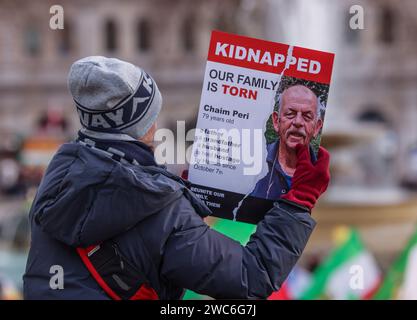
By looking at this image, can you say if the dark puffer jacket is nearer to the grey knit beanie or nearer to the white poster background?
the grey knit beanie

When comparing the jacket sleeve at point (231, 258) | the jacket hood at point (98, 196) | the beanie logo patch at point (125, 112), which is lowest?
the jacket sleeve at point (231, 258)

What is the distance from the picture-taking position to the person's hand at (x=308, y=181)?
2.21 metres

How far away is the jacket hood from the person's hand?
24 cm

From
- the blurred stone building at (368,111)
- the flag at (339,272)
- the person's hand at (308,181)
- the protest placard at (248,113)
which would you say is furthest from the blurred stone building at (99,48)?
the person's hand at (308,181)

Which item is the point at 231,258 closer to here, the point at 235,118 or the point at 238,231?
the point at 235,118

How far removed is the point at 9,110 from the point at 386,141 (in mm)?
12515

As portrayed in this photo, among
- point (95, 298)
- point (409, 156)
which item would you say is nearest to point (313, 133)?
point (95, 298)

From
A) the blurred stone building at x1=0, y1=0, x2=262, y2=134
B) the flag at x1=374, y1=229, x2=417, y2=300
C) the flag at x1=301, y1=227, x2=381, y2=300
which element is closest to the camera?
the flag at x1=374, y1=229, x2=417, y2=300

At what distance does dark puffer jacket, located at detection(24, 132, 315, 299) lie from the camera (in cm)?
209

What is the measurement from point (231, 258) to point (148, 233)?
17 cm

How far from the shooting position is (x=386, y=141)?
32.6 metres

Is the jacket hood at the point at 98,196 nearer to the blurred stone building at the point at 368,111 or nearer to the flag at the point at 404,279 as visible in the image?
the flag at the point at 404,279

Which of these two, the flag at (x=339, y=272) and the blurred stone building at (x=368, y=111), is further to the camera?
the blurred stone building at (x=368, y=111)

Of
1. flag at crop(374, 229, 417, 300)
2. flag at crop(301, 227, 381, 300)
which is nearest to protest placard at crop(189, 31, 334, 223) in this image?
flag at crop(374, 229, 417, 300)
